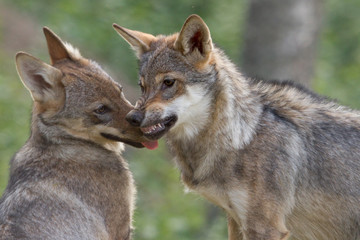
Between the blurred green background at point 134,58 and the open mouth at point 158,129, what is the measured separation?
5.24 meters

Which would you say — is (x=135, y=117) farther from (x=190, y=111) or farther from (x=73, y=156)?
(x=73, y=156)

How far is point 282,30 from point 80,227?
636 cm

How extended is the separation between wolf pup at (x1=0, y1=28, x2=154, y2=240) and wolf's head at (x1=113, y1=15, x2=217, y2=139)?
35 centimetres

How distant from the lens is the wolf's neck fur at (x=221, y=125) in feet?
22.6

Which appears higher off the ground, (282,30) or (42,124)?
(282,30)

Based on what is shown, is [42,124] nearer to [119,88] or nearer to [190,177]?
[119,88]

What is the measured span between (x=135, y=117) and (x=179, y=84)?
1.82ft

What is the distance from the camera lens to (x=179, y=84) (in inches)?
266

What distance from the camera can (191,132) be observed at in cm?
695

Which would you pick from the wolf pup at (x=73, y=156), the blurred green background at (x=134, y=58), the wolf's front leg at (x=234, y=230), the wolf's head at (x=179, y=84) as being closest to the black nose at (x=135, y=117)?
the wolf's head at (x=179, y=84)

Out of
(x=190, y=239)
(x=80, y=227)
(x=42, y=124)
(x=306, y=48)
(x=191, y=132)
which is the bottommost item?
(x=190, y=239)

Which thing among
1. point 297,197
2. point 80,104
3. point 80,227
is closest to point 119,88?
point 80,104

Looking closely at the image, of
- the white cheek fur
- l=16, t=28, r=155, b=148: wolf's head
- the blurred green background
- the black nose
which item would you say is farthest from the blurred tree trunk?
the black nose

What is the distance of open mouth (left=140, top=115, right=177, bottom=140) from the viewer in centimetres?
662
